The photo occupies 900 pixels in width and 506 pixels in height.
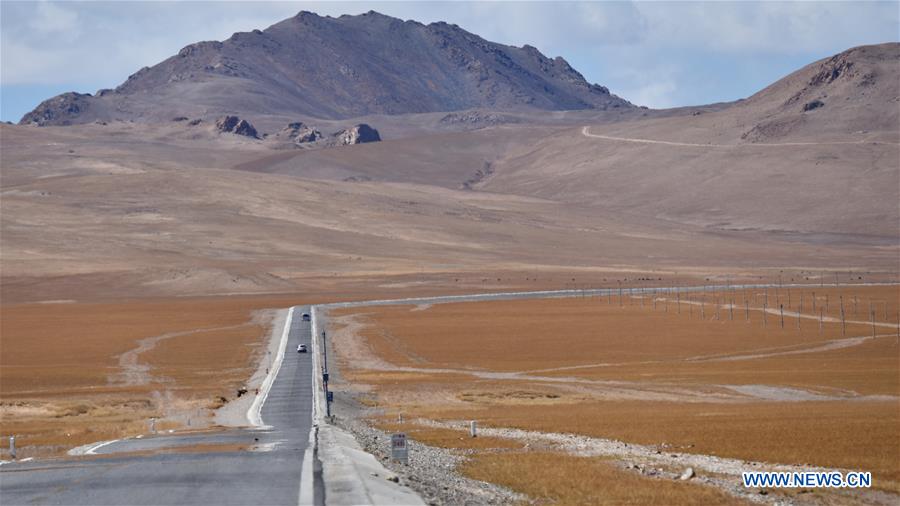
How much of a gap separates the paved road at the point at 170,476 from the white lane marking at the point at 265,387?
34.1 feet

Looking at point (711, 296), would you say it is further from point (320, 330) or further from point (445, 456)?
point (445, 456)

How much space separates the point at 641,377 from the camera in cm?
6112

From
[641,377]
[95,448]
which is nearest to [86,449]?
[95,448]

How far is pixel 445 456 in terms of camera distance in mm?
27875

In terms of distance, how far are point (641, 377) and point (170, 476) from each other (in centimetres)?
4331

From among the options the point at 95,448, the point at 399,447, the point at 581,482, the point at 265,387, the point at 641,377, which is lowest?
the point at 641,377

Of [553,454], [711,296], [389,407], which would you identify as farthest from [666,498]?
[711,296]

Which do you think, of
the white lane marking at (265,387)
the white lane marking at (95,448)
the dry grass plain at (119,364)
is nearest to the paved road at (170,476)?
the white lane marking at (95,448)

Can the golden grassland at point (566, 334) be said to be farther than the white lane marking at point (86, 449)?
Yes

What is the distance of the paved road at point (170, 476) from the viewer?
1819 centimetres

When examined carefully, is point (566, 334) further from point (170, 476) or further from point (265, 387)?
point (170, 476)

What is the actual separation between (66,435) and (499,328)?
59.2 meters

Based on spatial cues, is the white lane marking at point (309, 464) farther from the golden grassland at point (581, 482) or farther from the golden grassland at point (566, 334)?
the golden grassland at point (566, 334)

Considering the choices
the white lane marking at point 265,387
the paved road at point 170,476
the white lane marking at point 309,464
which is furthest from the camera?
the white lane marking at point 265,387
